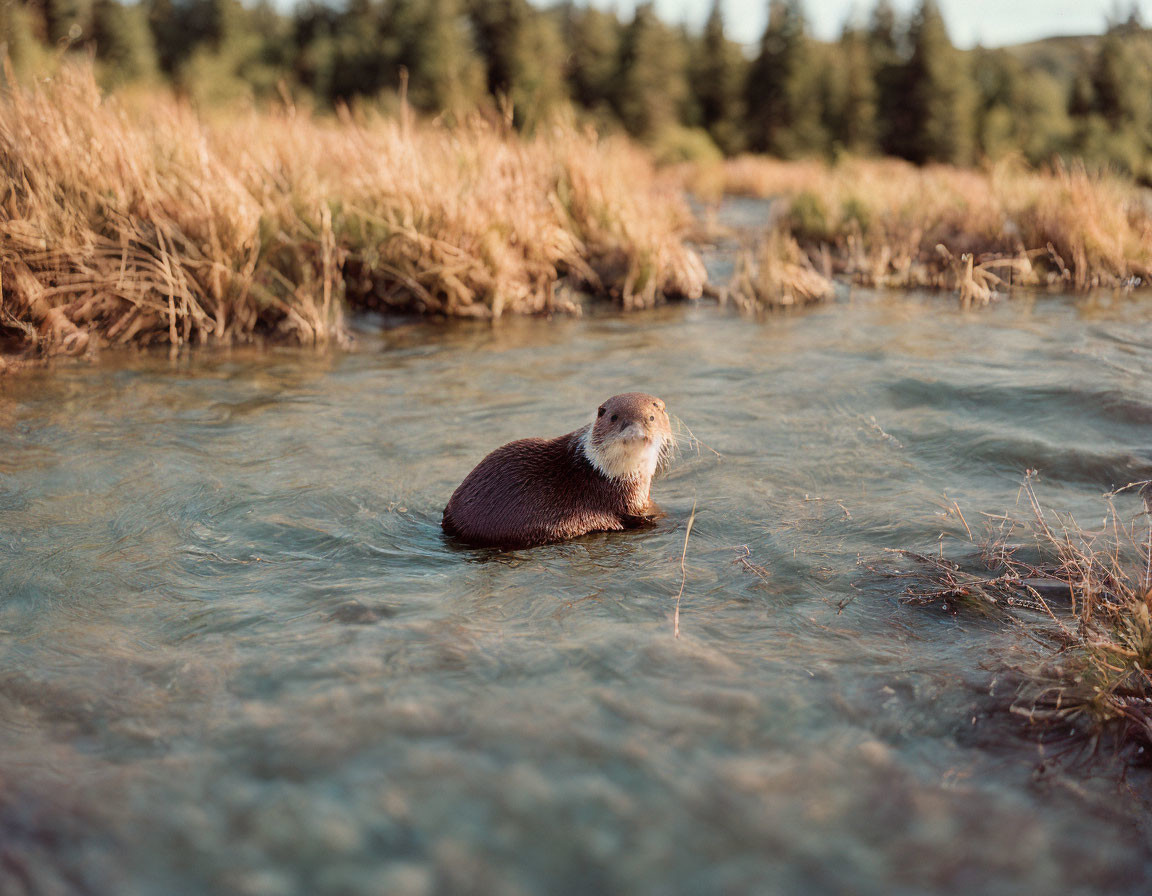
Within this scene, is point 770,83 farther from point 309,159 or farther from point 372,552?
point 372,552

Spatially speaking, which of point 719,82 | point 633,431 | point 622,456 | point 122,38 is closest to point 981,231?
point 622,456

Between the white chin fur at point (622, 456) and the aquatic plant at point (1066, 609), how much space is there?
1.24 meters

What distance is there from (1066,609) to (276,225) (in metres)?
7.80

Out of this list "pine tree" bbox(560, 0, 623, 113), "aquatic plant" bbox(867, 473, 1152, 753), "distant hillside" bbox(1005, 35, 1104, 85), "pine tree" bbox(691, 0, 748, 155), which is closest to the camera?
"aquatic plant" bbox(867, 473, 1152, 753)

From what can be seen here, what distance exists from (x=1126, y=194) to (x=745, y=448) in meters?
11.6

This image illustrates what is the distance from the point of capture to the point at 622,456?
480 centimetres

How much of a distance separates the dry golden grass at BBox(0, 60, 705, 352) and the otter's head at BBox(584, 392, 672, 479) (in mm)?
5190

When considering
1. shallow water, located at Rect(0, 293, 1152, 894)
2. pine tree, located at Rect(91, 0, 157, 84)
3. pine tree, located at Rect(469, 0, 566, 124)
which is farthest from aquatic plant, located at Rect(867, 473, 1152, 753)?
pine tree, located at Rect(91, 0, 157, 84)

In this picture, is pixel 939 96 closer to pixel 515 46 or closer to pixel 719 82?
pixel 719 82

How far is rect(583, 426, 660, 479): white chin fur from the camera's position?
4.75m

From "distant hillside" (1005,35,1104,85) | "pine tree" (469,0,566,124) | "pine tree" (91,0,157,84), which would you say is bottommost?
"pine tree" (469,0,566,124)

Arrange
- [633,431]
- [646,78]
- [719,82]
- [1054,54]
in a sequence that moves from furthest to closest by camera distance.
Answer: [1054,54] < [719,82] < [646,78] < [633,431]

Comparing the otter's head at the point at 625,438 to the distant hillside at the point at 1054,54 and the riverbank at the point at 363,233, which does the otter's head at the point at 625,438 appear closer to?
the riverbank at the point at 363,233

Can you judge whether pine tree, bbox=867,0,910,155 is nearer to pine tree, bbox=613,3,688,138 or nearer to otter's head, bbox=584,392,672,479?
pine tree, bbox=613,3,688,138
